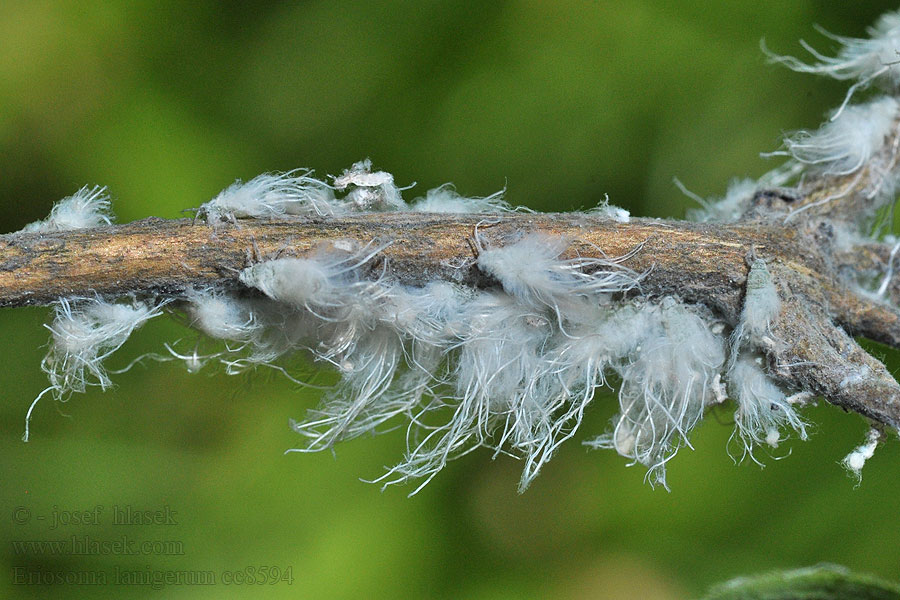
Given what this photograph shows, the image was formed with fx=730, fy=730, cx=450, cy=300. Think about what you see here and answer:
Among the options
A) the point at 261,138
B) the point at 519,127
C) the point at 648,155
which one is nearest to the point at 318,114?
the point at 261,138

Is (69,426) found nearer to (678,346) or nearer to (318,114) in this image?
(318,114)

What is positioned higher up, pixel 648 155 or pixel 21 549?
pixel 648 155

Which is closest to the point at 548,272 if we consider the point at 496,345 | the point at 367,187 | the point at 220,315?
the point at 496,345

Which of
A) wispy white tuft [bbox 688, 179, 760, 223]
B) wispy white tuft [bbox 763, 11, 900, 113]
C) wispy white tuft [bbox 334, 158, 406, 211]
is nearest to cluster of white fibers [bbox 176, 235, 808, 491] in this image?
wispy white tuft [bbox 334, 158, 406, 211]

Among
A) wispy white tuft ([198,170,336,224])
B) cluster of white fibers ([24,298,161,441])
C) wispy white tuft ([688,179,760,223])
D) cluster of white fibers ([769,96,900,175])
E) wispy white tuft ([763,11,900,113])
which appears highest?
wispy white tuft ([763,11,900,113])

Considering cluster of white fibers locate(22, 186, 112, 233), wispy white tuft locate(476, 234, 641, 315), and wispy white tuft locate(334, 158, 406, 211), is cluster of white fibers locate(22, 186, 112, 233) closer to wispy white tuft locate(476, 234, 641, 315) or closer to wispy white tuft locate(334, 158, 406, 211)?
wispy white tuft locate(334, 158, 406, 211)

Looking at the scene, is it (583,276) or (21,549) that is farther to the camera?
(21,549)

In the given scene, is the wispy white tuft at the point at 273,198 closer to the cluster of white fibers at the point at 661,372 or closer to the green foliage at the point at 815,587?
the cluster of white fibers at the point at 661,372
